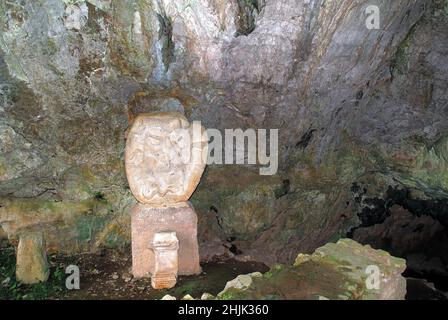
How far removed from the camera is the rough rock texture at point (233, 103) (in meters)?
5.63

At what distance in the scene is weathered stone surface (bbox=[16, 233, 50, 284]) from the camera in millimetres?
6438

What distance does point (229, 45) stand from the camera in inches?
229

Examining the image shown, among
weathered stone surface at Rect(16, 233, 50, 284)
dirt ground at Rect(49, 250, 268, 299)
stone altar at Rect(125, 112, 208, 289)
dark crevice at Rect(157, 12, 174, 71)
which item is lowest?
dirt ground at Rect(49, 250, 268, 299)

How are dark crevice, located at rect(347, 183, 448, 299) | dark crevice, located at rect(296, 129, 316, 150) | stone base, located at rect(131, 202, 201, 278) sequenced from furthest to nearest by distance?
dark crevice, located at rect(347, 183, 448, 299) < dark crevice, located at rect(296, 129, 316, 150) < stone base, located at rect(131, 202, 201, 278)

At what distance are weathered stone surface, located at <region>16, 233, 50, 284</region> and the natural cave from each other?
24mm

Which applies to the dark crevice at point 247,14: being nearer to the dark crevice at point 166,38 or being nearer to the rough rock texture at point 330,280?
the dark crevice at point 166,38

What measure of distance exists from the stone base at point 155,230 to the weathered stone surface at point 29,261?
1467mm

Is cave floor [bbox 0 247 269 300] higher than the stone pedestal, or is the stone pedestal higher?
the stone pedestal

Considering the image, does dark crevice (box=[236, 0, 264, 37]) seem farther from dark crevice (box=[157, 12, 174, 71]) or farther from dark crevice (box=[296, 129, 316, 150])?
dark crevice (box=[296, 129, 316, 150])

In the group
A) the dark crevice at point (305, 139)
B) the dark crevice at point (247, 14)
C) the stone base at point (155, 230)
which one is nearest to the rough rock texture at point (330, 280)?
the stone base at point (155, 230)

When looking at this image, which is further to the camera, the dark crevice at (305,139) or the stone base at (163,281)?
the dark crevice at (305,139)

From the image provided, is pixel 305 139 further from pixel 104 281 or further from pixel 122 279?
pixel 104 281

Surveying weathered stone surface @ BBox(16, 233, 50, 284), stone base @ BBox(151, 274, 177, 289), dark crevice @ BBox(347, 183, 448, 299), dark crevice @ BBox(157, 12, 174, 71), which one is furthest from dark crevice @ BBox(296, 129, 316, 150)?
weathered stone surface @ BBox(16, 233, 50, 284)
